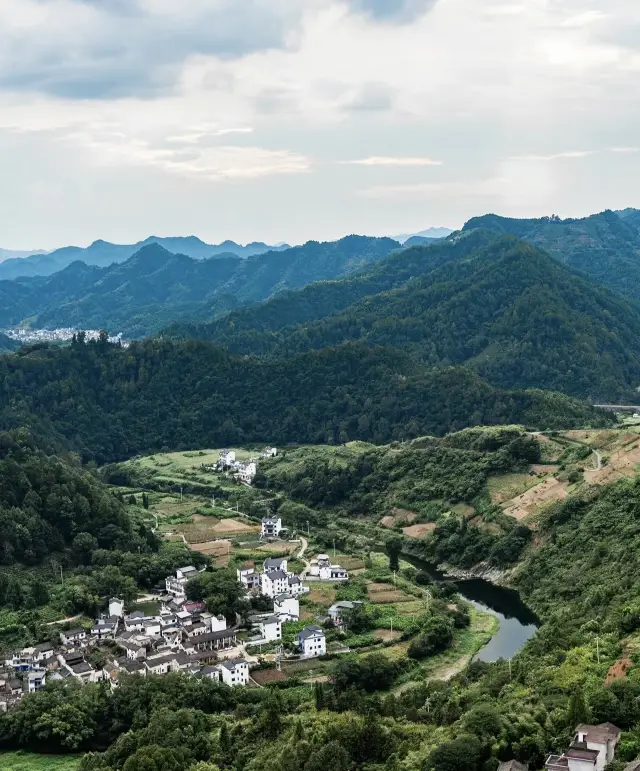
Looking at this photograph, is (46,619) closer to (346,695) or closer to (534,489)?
(346,695)

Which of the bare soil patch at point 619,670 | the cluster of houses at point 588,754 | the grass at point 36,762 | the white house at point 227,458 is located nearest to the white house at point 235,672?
the grass at point 36,762

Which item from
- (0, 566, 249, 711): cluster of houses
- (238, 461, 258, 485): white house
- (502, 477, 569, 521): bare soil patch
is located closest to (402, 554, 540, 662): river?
(502, 477, 569, 521): bare soil patch

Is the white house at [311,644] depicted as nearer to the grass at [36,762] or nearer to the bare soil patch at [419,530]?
the grass at [36,762]

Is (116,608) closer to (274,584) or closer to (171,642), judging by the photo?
(171,642)

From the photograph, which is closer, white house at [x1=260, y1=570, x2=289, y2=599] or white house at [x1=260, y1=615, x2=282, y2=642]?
white house at [x1=260, y1=615, x2=282, y2=642]

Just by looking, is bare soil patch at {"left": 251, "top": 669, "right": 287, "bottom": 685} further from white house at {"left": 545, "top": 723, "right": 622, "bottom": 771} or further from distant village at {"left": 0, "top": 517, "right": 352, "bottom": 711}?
white house at {"left": 545, "top": 723, "right": 622, "bottom": 771}

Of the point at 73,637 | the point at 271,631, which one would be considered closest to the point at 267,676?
the point at 271,631
